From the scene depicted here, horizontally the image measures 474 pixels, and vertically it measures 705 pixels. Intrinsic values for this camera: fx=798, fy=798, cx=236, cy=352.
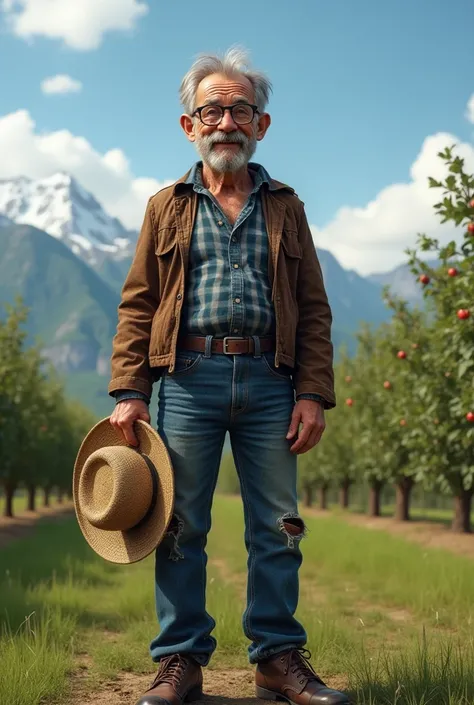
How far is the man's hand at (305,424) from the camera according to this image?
3.75 metres

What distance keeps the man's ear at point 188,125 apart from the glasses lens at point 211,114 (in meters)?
0.17

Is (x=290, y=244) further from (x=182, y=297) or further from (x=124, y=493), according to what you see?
(x=124, y=493)

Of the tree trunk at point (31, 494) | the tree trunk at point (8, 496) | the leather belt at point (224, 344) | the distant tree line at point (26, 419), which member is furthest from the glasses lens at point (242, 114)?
the tree trunk at point (31, 494)

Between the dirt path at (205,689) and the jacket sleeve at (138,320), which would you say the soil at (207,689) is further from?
the jacket sleeve at (138,320)

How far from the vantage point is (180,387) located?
3.76 metres

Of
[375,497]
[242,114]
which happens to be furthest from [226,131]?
[375,497]

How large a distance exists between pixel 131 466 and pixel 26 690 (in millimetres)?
1068

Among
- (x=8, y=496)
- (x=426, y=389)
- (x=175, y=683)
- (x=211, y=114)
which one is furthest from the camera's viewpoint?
(x=8, y=496)

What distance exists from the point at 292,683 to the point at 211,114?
2.68m

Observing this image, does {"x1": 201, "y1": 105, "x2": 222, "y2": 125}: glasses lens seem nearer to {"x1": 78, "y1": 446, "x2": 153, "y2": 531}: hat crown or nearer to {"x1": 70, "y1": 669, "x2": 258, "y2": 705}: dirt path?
{"x1": 78, "y1": 446, "x2": 153, "y2": 531}: hat crown

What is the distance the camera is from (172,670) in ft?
11.6

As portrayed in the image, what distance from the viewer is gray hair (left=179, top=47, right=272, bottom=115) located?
3969mm

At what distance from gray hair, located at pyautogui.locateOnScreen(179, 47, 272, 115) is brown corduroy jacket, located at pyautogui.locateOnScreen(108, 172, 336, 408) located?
0.44 m

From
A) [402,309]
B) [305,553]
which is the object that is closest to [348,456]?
[402,309]
